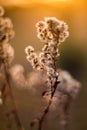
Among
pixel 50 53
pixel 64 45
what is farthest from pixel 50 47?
pixel 64 45

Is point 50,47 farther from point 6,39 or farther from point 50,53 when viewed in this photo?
point 6,39

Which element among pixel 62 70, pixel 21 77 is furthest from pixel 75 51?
pixel 21 77

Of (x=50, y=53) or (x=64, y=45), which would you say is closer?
(x=50, y=53)

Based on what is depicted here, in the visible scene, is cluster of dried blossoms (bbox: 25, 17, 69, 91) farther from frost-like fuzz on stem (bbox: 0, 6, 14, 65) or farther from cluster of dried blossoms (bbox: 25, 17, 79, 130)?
frost-like fuzz on stem (bbox: 0, 6, 14, 65)

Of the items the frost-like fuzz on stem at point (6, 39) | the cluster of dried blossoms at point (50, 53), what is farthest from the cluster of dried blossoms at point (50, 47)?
the frost-like fuzz on stem at point (6, 39)

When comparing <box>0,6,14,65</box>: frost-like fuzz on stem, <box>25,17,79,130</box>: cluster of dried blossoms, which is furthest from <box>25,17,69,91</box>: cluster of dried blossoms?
<box>0,6,14,65</box>: frost-like fuzz on stem
